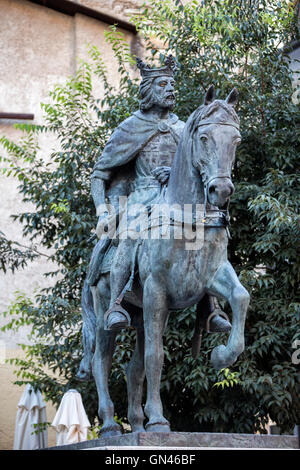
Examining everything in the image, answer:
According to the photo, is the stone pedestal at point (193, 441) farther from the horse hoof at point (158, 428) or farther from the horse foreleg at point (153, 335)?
the horse foreleg at point (153, 335)

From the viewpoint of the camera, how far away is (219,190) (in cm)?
532

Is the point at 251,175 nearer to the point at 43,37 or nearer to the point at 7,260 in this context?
the point at 7,260

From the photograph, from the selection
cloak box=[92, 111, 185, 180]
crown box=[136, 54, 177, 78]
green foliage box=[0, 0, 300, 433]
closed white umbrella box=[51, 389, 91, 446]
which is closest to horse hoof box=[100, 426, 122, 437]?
cloak box=[92, 111, 185, 180]

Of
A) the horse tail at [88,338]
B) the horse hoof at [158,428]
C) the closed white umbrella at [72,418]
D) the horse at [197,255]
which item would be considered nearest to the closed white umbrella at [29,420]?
the closed white umbrella at [72,418]

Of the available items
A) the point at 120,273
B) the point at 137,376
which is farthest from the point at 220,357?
the point at 137,376

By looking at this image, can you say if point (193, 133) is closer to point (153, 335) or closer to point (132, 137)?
point (132, 137)

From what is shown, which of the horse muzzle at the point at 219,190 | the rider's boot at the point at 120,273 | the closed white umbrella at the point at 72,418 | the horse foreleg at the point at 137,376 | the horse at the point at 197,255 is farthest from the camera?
the closed white umbrella at the point at 72,418

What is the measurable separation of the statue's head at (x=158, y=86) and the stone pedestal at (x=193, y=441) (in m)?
2.72

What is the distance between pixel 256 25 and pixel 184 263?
276 inches

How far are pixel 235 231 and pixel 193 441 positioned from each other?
20.6 ft

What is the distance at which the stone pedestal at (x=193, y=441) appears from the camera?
5078mm

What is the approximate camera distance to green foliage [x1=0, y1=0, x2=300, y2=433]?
10367 millimetres

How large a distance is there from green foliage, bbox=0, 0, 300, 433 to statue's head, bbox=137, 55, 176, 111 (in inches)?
133

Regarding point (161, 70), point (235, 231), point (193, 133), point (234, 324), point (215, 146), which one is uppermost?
point (161, 70)
